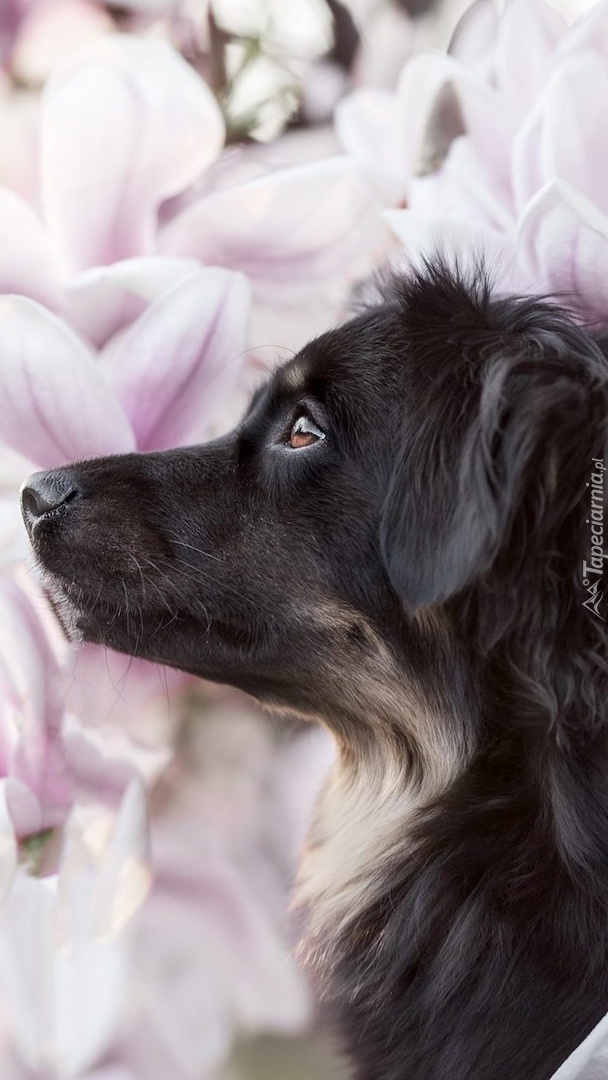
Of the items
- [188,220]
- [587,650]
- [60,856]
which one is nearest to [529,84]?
[188,220]

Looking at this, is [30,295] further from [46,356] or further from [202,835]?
[202,835]

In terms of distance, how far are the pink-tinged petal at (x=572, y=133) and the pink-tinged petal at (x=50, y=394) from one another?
0.46 metres

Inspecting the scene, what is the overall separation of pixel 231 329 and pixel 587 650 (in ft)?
1.51

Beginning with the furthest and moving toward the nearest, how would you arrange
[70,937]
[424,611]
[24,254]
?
[70,937] → [24,254] → [424,611]

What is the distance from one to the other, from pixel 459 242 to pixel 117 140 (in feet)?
1.12

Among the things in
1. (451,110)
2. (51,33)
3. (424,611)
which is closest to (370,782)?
(424,611)

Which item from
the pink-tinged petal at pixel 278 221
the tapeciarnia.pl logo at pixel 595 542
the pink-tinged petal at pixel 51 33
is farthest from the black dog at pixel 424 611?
the pink-tinged petal at pixel 51 33

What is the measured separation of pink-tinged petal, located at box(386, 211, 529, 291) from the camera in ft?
3.17

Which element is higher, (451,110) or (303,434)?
(451,110)

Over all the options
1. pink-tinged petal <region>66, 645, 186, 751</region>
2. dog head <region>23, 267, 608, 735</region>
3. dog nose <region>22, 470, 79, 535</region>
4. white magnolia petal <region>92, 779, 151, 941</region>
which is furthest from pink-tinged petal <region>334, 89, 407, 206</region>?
white magnolia petal <region>92, 779, 151, 941</region>

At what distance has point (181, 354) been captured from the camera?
95 centimetres

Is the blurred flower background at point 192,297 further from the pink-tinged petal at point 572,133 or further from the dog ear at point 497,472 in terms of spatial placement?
the dog ear at point 497,472

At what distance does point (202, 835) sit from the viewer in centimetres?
115

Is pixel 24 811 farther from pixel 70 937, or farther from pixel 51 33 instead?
pixel 51 33
